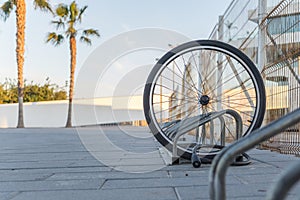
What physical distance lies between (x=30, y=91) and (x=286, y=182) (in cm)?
2751

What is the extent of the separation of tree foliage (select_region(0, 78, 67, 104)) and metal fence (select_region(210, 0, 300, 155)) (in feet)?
77.9

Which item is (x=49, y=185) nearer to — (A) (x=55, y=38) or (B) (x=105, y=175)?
(B) (x=105, y=175)

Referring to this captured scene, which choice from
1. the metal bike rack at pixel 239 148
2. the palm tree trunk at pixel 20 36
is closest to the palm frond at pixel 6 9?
the palm tree trunk at pixel 20 36

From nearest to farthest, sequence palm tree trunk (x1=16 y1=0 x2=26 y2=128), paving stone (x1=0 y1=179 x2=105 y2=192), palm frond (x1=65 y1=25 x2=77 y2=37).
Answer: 1. paving stone (x1=0 y1=179 x2=105 y2=192)
2. palm tree trunk (x1=16 y1=0 x2=26 y2=128)
3. palm frond (x1=65 y1=25 x2=77 y2=37)

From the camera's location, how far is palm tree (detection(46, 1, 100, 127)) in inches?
622

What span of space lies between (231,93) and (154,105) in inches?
57.2

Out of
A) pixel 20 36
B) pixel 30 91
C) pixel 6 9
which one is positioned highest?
pixel 6 9

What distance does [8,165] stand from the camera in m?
2.73

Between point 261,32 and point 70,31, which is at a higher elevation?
point 70,31

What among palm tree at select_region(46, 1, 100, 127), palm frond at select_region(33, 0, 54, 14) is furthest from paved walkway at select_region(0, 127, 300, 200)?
palm tree at select_region(46, 1, 100, 127)

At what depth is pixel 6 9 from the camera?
47.2ft

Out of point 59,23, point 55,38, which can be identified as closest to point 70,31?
point 59,23

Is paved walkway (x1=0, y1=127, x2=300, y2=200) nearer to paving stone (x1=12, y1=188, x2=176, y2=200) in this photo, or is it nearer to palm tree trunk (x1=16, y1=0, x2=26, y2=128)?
paving stone (x1=12, y1=188, x2=176, y2=200)

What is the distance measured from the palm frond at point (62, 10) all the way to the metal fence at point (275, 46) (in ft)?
42.6
